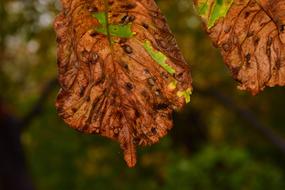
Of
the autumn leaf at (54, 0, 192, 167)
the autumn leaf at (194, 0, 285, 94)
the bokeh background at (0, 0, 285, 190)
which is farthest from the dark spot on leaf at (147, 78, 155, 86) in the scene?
the bokeh background at (0, 0, 285, 190)

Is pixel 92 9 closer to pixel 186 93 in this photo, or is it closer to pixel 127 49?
pixel 127 49

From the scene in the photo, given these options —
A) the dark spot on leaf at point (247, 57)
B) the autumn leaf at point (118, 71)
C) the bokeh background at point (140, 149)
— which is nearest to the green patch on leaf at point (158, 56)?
the autumn leaf at point (118, 71)

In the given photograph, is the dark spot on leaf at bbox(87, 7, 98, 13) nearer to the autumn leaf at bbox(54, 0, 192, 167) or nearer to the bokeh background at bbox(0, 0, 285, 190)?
the autumn leaf at bbox(54, 0, 192, 167)

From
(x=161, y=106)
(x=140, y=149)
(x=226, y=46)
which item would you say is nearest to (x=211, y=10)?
(x=226, y=46)

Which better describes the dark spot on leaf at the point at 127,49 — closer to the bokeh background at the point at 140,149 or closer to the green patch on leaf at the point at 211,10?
the green patch on leaf at the point at 211,10

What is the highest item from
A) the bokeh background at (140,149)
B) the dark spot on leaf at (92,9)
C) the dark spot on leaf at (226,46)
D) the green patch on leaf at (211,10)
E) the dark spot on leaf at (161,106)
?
the green patch on leaf at (211,10)

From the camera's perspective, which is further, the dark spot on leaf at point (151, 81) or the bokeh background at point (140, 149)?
the bokeh background at point (140, 149)
